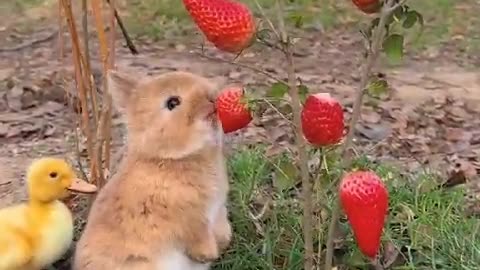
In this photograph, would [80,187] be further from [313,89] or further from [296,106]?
[313,89]

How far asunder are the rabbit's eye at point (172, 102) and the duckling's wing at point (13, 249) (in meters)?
0.54

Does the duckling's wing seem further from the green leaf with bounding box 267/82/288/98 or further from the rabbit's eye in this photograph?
the green leaf with bounding box 267/82/288/98

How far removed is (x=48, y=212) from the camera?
2791mm

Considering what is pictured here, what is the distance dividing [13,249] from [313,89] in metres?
2.45

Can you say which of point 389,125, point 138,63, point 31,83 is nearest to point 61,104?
point 31,83

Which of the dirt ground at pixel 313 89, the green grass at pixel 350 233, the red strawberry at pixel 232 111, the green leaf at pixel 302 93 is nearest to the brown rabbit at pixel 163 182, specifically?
the red strawberry at pixel 232 111

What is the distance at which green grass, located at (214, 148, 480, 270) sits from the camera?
299cm

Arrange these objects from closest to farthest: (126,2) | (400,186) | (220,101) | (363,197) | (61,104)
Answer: (363,197) → (220,101) → (400,186) → (61,104) → (126,2)

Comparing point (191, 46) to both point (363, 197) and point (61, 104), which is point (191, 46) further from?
point (363, 197)

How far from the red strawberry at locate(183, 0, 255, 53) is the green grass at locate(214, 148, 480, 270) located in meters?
0.72

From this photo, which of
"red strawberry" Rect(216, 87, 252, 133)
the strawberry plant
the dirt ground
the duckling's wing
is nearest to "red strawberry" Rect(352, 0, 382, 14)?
the strawberry plant

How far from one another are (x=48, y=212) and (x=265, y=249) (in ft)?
2.02

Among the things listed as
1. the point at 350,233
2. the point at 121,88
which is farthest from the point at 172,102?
the point at 350,233

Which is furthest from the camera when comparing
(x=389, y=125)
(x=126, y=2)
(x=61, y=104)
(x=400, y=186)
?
(x=126, y=2)
